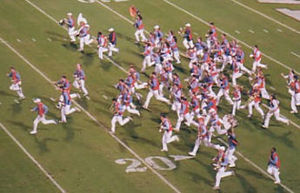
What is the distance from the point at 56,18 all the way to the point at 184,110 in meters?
11.2

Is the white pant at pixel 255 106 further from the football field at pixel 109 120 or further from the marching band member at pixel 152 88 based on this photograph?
the marching band member at pixel 152 88

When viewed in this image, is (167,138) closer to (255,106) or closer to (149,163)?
A: (149,163)

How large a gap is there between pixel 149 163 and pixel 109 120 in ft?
10.5

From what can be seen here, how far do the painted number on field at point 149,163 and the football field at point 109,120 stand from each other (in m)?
0.03

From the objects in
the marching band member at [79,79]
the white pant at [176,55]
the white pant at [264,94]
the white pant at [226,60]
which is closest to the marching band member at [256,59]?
the white pant at [226,60]

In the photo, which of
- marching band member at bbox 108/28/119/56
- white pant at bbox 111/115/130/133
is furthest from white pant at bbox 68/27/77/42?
white pant at bbox 111/115/130/133

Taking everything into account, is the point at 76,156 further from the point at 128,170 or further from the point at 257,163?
the point at 257,163

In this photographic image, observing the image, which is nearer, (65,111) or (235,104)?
(65,111)

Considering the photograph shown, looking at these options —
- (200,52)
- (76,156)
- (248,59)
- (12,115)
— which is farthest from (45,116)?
(248,59)

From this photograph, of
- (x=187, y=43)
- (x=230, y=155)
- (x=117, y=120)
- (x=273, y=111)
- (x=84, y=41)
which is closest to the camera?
(x=230, y=155)

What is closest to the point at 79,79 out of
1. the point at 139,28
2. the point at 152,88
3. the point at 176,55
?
the point at 152,88

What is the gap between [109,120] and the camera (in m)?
26.0

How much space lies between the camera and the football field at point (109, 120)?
22.5 metres

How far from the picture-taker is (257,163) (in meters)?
24.2
